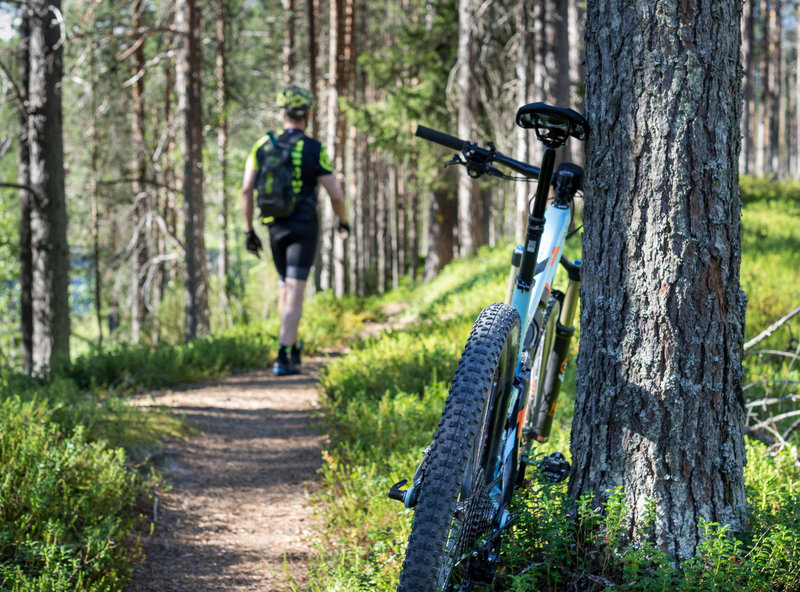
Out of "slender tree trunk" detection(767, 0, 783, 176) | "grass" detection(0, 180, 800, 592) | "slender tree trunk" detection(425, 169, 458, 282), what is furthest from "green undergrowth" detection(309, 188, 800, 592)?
"slender tree trunk" detection(767, 0, 783, 176)

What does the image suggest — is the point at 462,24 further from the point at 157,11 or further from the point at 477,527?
the point at 477,527

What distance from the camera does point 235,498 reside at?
4.28 m

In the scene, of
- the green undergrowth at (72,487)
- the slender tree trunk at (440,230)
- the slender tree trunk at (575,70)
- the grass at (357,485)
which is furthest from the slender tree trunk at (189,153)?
the slender tree trunk at (440,230)

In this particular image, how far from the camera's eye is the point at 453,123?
15906mm

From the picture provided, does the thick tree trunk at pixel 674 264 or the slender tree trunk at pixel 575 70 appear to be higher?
the slender tree trunk at pixel 575 70

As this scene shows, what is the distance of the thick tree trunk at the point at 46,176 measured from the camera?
7668 mm

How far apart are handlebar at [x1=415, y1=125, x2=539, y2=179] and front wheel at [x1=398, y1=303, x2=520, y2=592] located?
2.94 feet

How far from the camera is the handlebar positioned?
2980 mm

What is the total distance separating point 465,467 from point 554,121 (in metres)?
1.37

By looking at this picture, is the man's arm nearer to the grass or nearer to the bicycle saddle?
the grass

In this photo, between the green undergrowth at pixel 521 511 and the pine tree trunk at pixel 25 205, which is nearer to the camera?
the green undergrowth at pixel 521 511

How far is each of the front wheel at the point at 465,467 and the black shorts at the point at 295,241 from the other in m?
4.36

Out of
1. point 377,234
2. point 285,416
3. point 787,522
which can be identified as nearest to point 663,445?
point 787,522

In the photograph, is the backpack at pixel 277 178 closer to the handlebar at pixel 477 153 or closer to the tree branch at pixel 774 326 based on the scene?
the handlebar at pixel 477 153
